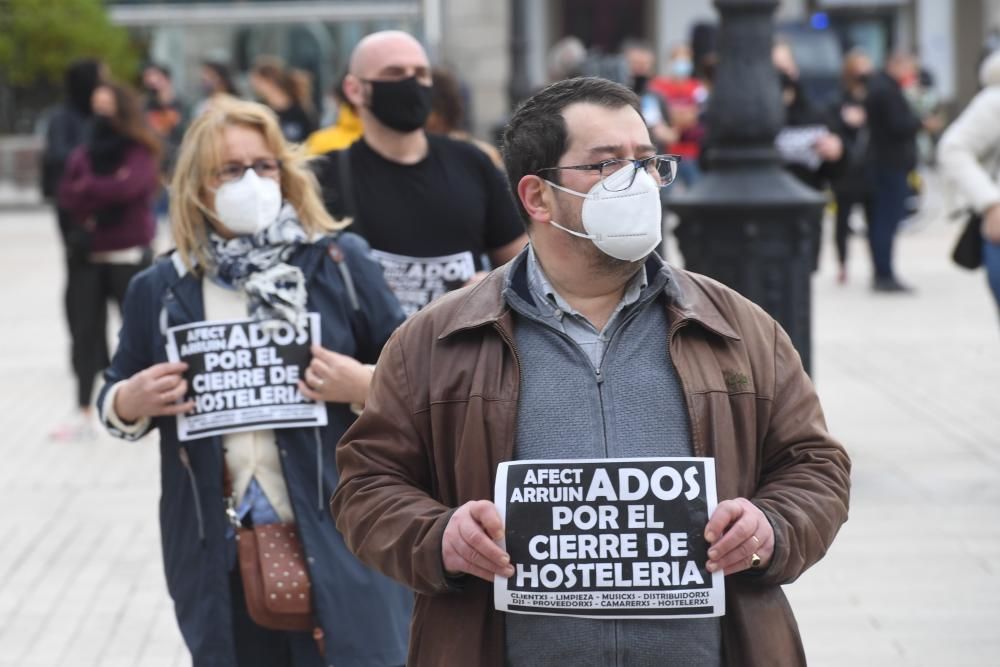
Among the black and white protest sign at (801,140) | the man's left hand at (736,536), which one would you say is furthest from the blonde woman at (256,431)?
the black and white protest sign at (801,140)

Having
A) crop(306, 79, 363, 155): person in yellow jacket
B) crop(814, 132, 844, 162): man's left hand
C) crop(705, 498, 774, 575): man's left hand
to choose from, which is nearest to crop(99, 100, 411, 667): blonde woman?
crop(705, 498, 774, 575): man's left hand

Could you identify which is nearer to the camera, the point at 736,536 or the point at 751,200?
the point at 736,536

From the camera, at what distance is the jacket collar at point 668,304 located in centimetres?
271

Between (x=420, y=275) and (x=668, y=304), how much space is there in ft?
7.61

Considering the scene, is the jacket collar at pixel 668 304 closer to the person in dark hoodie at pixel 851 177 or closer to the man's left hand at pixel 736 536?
the man's left hand at pixel 736 536

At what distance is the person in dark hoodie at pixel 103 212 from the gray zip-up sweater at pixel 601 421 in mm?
7072

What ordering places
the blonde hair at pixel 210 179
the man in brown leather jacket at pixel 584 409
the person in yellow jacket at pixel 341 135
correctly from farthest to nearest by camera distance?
the person in yellow jacket at pixel 341 135, the blonde hair at pixel 210 179, the man in brown leather jacket at pixel 584 409

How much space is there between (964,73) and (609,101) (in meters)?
36.1

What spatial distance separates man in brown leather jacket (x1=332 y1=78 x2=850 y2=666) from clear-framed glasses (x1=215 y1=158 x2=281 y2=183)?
4.42ft

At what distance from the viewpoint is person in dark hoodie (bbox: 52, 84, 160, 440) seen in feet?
31.0

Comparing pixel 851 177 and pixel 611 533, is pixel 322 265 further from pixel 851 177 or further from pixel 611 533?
pixel 851 177

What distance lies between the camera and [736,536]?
252 centimetres

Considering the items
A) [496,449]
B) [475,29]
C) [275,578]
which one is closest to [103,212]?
[275,578]

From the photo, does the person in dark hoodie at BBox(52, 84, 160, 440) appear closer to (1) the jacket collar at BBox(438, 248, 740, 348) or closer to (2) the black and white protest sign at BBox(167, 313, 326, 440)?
(2) the black and white protest sign at BBox(167, 313, 326, 440)
